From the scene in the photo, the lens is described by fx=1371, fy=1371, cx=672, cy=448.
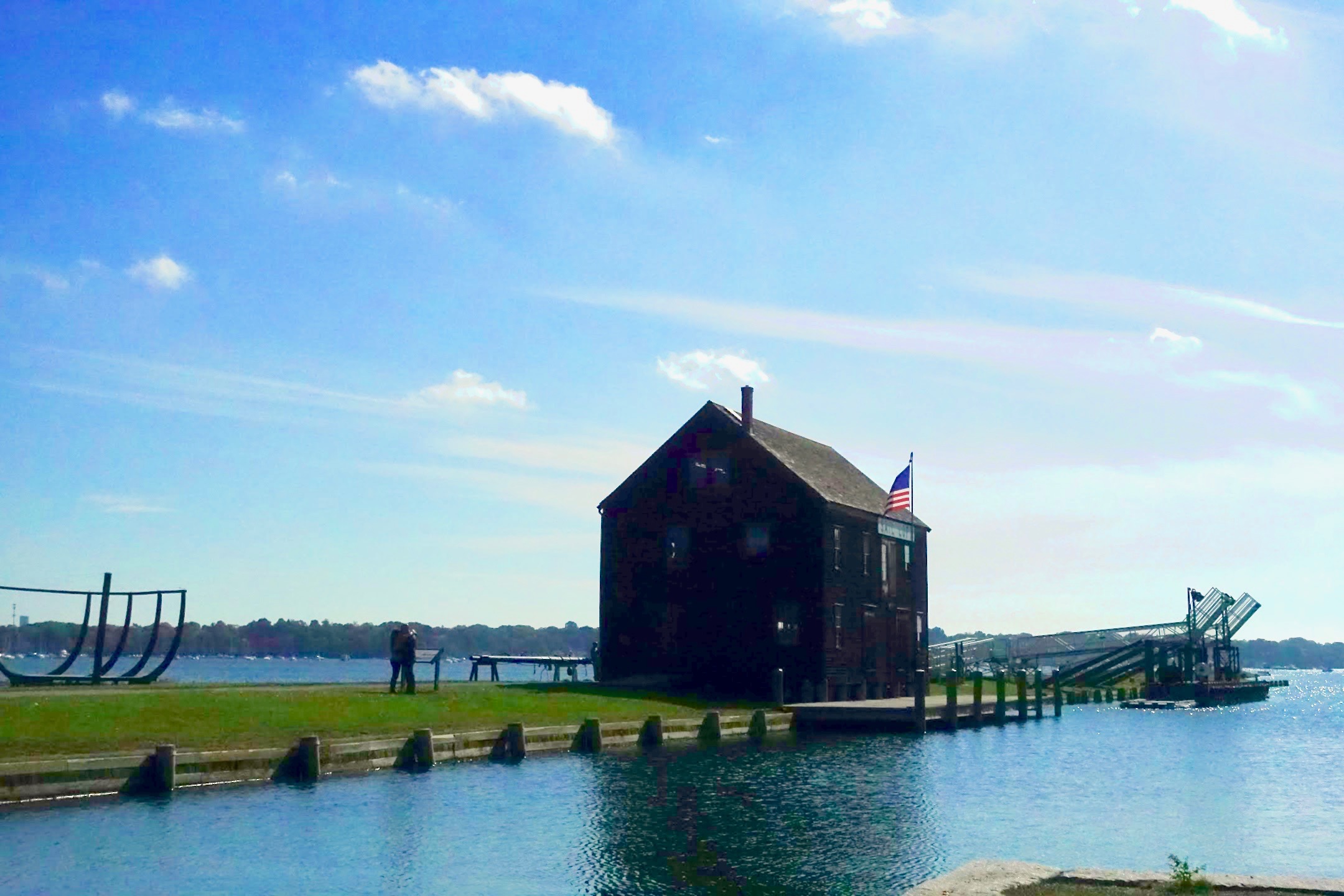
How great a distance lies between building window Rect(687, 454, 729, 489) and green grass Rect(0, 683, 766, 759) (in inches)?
493

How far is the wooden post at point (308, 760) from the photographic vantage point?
2748cm

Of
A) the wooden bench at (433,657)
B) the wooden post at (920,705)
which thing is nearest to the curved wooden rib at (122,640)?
the wooden bench at (433,657)

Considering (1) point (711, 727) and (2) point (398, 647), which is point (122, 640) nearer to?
(2) point (398, 647)

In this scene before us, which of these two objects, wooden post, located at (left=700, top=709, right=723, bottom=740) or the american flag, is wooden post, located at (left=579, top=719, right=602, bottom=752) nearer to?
wooden post, located at (left=700, top=709, right=723, bottom=740)

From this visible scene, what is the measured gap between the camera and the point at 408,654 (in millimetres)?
40812

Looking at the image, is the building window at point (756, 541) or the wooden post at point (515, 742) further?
the building window at point (756, 541)

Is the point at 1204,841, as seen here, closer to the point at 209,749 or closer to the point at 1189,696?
the point at 209,749

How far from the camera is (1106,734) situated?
54.3m

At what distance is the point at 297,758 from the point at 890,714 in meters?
24.7

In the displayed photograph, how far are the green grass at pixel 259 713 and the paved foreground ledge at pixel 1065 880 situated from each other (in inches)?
683

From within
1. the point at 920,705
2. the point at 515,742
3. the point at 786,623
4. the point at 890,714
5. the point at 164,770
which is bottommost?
the point at 164,770

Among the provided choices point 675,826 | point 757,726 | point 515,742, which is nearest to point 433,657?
point 757,726

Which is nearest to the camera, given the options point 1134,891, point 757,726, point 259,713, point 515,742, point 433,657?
point 1134,891

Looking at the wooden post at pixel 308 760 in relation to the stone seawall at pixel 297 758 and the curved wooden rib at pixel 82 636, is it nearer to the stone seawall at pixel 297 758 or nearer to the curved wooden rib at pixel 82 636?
the stone seawall at pixel 297 758
